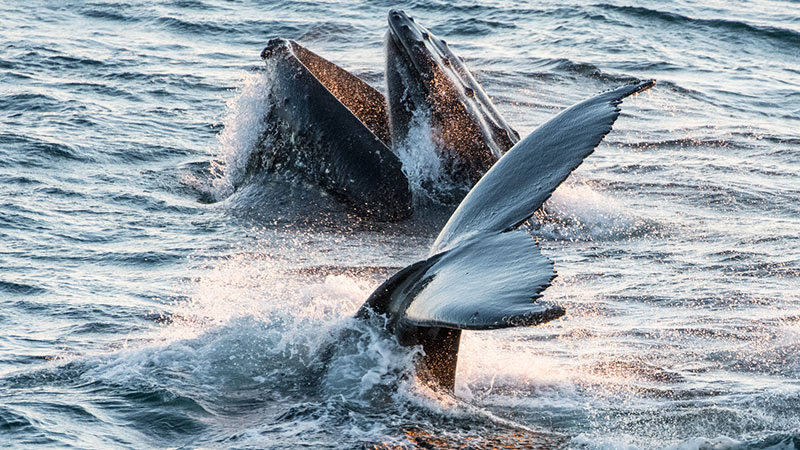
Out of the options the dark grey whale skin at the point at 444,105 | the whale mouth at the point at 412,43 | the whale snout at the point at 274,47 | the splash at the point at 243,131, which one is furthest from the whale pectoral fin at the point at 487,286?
the splash at the point at 243,131

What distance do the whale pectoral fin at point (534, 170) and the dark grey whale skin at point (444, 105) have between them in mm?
3532

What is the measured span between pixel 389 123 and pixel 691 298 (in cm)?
315

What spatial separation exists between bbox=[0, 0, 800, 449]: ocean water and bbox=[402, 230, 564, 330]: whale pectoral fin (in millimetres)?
660

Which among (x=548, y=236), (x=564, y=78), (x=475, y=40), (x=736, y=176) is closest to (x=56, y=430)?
(x=548, y=236)

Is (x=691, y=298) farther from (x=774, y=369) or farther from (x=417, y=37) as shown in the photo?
(x=417, y=37)

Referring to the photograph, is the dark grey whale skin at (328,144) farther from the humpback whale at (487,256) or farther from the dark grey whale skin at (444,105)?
the humpback whale at (487,256)

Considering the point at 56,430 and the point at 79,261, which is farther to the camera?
the point at 79,261

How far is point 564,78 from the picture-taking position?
58.7 feet

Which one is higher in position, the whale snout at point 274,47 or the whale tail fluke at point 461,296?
the whale snout at point 274,47

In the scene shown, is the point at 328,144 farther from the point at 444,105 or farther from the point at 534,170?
the point at 534,170

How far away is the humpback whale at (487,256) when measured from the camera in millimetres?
4480

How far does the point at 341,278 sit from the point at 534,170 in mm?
1939

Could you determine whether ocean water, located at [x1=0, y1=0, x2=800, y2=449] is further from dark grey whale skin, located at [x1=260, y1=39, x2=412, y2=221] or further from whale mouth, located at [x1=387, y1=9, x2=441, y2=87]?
whale mouth, located at [x1=387, y1=9, x2=441, y2=87]

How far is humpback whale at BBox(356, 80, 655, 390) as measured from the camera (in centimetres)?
Result: 448
